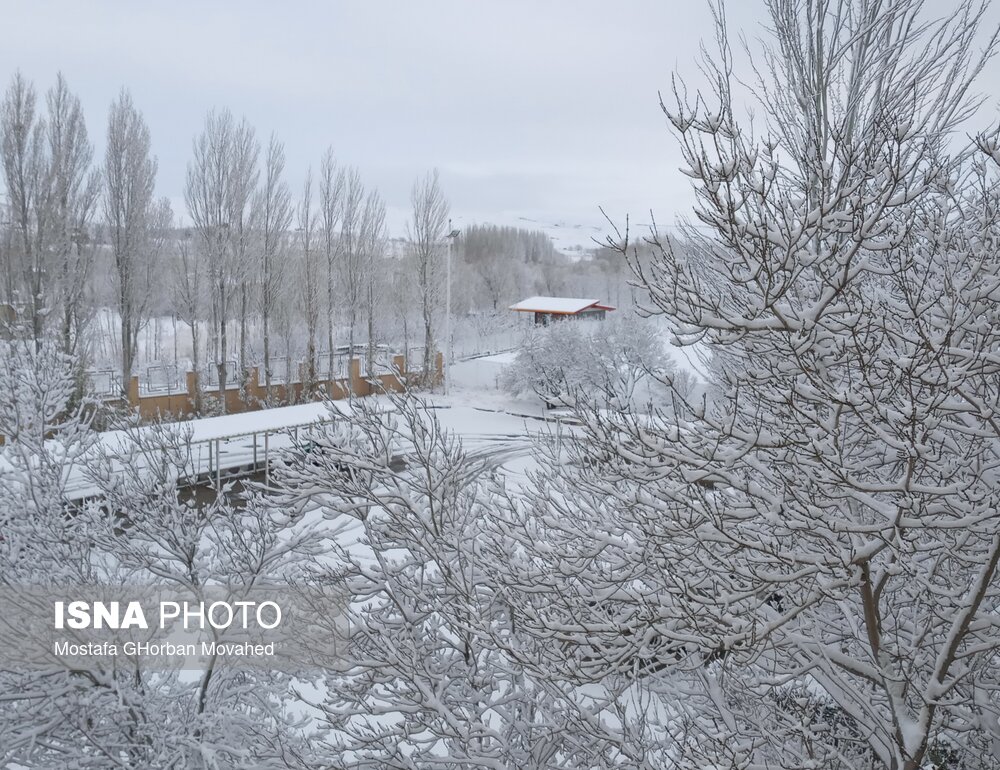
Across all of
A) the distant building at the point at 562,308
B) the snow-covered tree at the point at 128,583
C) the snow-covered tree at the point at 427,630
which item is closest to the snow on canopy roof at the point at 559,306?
the distant building at the point at 562,308

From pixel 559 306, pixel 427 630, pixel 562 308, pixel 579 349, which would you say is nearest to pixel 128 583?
pixel 427 630

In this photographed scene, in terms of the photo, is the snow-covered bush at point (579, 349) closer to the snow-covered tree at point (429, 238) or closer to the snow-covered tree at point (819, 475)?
the snow-covered tree at point (429, 238)

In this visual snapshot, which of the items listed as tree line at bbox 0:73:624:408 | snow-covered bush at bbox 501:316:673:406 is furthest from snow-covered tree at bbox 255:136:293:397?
snow-covered bush at bbox 501:316:673:406

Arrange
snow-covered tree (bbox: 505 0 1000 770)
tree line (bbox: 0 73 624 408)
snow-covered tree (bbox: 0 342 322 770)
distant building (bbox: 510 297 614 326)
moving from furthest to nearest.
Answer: distant building (bbox: 510 297 614 326), tree line (bbox: 0 73 624 408), snow-covered tree (bbox: 0 342 322 770), snow-covered tree (bbox: 505 0 1000 770)

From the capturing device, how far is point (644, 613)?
3.48m

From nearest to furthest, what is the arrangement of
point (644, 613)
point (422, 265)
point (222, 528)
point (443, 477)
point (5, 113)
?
point (644, 613), point (443, 477), point (222, 528), point (5, 113), point (422, 265)

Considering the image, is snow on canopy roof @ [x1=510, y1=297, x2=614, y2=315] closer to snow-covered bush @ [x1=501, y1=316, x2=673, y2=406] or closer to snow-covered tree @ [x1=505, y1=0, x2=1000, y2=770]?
snow-covered bush @ [x1=501, y1=316, x2=673, y2=406]

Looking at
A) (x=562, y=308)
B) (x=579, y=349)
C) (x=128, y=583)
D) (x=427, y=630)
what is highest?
(x=562, y=308)

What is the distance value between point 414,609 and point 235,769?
161 centimetres

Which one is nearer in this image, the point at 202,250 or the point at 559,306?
the point at 202,250

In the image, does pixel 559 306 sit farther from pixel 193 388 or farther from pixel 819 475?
pixel 819 475

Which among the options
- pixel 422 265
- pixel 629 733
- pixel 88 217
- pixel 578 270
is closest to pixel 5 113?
pixel 88 217

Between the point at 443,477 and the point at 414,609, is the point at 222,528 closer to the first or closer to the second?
the point at 414,609

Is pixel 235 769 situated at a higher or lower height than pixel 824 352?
lower
